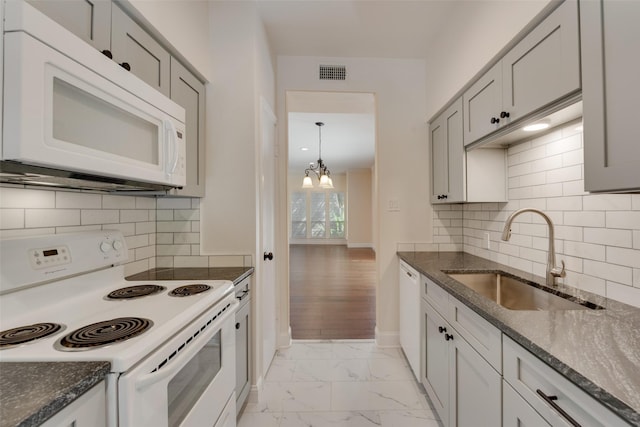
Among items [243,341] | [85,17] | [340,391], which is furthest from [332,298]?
[85,17]

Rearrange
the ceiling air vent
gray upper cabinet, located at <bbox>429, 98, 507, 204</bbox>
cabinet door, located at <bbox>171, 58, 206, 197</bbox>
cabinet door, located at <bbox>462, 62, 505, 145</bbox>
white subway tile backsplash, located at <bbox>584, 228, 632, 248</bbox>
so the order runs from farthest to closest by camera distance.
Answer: the ceiling air vent < gray upper cabinet, located at <bbox>429, 98, 507, 204</bbox> < cabinet door, located at <bbox>171, 58, 206, 197</bbox> < cabinet door, located at <bbox>462, 62, 505, 145</bbox> < white subway tile backsplash, located at <bbox>584, 228, 632, 248</bbox>

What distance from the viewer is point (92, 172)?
877 millimetres

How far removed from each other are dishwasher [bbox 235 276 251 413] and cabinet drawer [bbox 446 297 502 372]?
118cm

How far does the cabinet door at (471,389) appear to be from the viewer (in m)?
1.01

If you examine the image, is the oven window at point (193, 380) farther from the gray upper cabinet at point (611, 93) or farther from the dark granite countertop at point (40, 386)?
the gray upper cabinet at point (611, 93)

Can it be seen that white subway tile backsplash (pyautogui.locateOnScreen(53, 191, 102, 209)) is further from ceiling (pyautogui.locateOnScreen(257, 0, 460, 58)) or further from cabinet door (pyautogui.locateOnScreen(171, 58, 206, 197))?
ceiling (pyautogui.locateOnScreen(257, 0, 460, 58))

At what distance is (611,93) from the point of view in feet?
2.74

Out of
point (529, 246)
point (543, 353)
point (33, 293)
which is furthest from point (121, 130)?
point (529, 246)

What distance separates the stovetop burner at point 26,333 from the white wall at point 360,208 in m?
8.33

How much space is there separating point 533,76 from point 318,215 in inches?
344

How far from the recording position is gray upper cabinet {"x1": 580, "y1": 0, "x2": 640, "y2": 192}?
0.77 m

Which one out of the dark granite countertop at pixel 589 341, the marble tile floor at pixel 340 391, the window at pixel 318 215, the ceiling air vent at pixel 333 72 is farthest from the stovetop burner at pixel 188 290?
Answer: the window at pixel 318 215

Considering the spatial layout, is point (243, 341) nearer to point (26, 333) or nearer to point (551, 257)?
point (26, 333)

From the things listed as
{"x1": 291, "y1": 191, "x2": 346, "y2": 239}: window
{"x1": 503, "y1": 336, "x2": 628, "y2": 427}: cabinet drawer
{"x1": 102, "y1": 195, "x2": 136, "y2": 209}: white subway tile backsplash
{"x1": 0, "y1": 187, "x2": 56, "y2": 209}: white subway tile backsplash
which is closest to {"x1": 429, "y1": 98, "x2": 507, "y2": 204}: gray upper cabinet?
{"x1": 503, "y1": 336, "x2": 628, "y2": 427}: cabinet drawer
